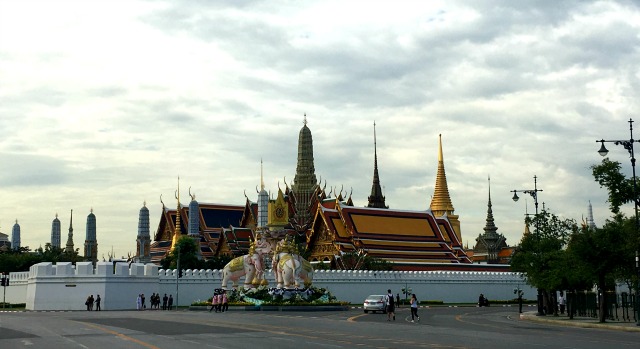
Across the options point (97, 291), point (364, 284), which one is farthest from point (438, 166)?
point (97, 291)

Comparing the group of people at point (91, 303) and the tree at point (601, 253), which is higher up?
the tree at point (601, 253)

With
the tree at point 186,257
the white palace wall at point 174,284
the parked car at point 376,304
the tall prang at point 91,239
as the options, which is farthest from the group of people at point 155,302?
the tall prang at point 91,239

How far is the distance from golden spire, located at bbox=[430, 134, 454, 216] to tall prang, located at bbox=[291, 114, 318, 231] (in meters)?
18.1

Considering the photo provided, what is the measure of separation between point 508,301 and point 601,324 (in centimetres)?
4097

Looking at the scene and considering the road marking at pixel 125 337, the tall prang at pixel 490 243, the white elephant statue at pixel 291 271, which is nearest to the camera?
the road marking at pixel 125 337

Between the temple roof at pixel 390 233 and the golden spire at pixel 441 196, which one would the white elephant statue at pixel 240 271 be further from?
the golden spire at pixel 441 196

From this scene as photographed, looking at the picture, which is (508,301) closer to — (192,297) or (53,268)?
(192,297)

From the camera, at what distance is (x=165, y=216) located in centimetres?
11100

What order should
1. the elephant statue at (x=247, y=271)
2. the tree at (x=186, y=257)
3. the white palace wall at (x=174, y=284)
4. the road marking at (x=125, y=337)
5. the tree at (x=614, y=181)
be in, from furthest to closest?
the tree at (x=186, y=257), the elephant statue at (x=247, y=271), the white palace wall at (x=174, y=284), the tree at (x=614, y=181), the road marking at (x=125, y=337)

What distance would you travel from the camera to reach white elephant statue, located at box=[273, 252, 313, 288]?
54.1 m

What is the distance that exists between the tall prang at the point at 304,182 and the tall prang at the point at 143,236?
986 inches

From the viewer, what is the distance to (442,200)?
115188mm

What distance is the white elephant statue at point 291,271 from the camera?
54062 mm

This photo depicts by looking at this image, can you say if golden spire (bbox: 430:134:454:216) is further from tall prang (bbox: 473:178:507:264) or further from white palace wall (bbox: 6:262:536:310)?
white palace wall (bbox: 6:262:536:310)
